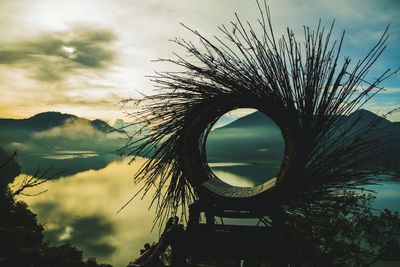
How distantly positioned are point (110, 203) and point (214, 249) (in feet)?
661

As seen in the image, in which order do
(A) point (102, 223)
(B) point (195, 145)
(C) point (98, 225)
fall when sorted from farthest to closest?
(A) point (102, 223), (C) point (98, 225), (B) point (195, 145)

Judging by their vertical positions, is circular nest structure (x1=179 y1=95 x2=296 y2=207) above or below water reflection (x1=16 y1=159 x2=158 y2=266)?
above

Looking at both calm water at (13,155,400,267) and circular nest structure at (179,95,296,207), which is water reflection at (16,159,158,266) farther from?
circular nest structure at (179,95,296,207)

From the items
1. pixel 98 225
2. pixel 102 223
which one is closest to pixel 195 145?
pixel 98 225

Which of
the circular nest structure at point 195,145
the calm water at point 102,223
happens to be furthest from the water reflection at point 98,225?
the circular nest structure at point 195,145

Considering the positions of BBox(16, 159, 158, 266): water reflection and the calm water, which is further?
BBox(16, 159, 158, 266): water reflection

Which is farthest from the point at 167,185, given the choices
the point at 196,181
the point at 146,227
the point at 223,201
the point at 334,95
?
the point at 146,227

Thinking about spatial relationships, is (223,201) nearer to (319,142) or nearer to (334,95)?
(319,142)

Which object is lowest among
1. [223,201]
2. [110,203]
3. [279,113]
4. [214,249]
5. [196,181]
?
[110,203]

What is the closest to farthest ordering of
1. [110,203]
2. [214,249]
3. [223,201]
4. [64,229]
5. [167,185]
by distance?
[214,249] → [223,201] → [167,185] → [64,229] → [110,203]

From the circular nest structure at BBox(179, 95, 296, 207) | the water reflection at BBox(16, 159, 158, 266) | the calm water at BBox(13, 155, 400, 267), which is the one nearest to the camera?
the circular nest structure at BBox(179, 95, 296, 207)

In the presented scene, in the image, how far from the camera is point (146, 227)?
4990 inches

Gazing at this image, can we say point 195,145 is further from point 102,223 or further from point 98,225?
point 102,223

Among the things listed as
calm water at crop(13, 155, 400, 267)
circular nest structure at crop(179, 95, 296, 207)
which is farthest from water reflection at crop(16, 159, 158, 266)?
circular nest structure at crop(179, 95, 296, 207)
